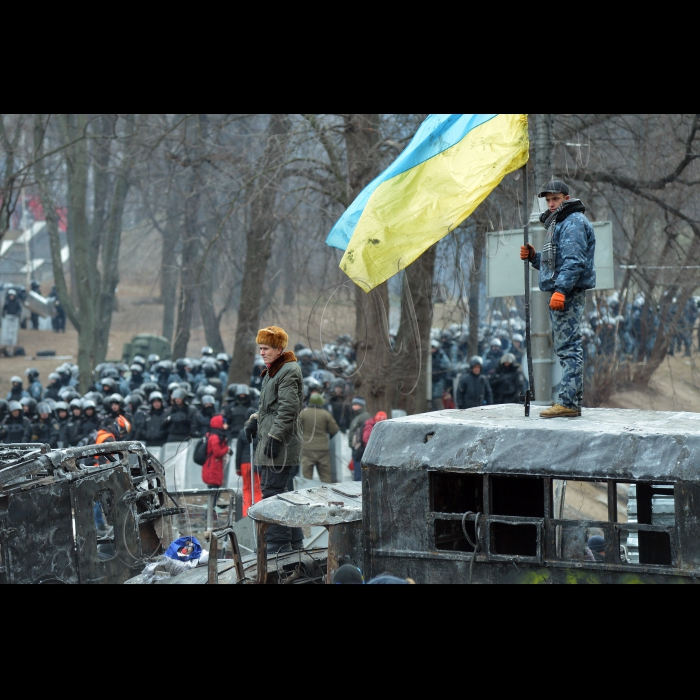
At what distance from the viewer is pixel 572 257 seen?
676 centimetres

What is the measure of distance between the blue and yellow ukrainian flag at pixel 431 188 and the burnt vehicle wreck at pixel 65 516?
2.65 m

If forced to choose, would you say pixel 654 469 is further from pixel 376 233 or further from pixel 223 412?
pixel 223 412

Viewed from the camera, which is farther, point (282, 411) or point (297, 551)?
point (282, 411)

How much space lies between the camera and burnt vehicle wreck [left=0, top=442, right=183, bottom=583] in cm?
698

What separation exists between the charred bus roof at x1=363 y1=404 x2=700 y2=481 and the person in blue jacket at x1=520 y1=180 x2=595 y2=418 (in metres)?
0.34

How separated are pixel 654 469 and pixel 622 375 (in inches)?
599

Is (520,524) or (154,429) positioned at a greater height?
(520,524)

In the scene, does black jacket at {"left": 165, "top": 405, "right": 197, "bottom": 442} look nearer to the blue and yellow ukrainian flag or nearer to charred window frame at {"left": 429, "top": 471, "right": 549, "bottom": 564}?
the blue and yellow ukrainian flag

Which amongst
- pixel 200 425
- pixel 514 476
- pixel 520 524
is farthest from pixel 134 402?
pixel 514 476

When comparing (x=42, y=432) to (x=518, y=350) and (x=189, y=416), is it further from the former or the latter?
(x=518, y=350)

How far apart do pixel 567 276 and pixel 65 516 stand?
163 inches

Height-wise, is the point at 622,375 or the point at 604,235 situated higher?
the point at 604,235

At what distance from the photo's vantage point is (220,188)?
16.6 metres

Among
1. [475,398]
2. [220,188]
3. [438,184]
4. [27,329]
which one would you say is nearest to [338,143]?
[220,188]
